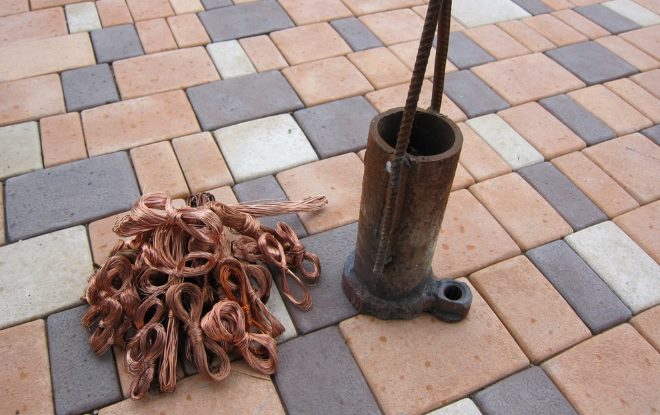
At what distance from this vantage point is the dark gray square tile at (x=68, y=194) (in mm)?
1847

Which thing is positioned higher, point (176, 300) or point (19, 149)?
point (176, 300)

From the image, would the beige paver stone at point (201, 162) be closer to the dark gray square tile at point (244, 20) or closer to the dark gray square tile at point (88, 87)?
the dark gray square tile at point (88, 87)

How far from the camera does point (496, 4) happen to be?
3.12 metres

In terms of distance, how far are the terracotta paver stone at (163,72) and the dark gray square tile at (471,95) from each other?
1.11m

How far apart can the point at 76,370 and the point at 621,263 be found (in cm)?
177

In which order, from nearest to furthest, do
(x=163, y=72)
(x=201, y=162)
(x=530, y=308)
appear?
(x=530, y=308)
(x=201, y=162)
(x=163, y=72)

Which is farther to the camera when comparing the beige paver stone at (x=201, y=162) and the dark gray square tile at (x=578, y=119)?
the dark gray square tile at (x=578, y=119)

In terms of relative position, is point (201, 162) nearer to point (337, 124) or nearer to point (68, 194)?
point (68, 194)

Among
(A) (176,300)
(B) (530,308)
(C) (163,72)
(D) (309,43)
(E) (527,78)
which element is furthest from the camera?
(D) (309,43)

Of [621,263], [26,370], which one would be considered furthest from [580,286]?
[26,370]

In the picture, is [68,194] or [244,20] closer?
[68,194]

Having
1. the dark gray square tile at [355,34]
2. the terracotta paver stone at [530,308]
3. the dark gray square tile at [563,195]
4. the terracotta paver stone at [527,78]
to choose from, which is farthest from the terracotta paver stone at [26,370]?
the terracotta paver stone at [527,78]

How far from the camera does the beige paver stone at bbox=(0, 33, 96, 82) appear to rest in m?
2.45

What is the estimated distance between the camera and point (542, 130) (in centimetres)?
234
